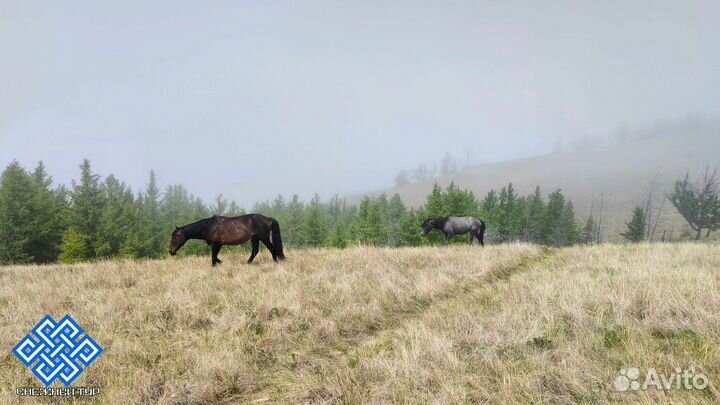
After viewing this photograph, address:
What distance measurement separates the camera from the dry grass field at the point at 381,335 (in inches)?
122

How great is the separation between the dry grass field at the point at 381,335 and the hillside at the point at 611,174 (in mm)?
91933

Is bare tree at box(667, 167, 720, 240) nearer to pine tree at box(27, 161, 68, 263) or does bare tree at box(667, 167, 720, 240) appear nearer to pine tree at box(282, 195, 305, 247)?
pine tree at box(282, 195, 305, 247)

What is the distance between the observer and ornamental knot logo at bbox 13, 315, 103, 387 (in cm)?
357

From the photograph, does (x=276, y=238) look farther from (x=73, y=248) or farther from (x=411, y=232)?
(x=73, y=248)

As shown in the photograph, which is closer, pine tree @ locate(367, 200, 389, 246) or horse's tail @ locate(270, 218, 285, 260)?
horse's tail @ locate(270, 218, 285, 260)

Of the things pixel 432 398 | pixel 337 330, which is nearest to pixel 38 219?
pixel 337 330

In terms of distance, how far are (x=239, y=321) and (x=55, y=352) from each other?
219 cm

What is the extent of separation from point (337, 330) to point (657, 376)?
150 inches

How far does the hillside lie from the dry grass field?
91.9 m

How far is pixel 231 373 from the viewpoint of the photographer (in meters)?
3.61

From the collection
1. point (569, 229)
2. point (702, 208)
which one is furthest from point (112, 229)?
point (702, 208)

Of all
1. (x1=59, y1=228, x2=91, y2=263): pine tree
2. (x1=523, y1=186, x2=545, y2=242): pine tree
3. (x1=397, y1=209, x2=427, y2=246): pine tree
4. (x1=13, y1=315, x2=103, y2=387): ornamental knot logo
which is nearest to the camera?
(x1=13, y1=315, x2=103, y2=387): ornamental knot logo

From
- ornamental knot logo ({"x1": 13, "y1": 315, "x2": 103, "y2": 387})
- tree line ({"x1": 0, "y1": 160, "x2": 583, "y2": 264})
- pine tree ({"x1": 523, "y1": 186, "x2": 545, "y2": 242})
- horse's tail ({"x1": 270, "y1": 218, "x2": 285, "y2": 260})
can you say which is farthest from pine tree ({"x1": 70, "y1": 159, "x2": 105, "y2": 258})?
pine tree ({"x1": 523, "y1": 186, "x2": 545, "y2": 242})

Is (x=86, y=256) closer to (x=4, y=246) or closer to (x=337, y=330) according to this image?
(x=4, y=246)
